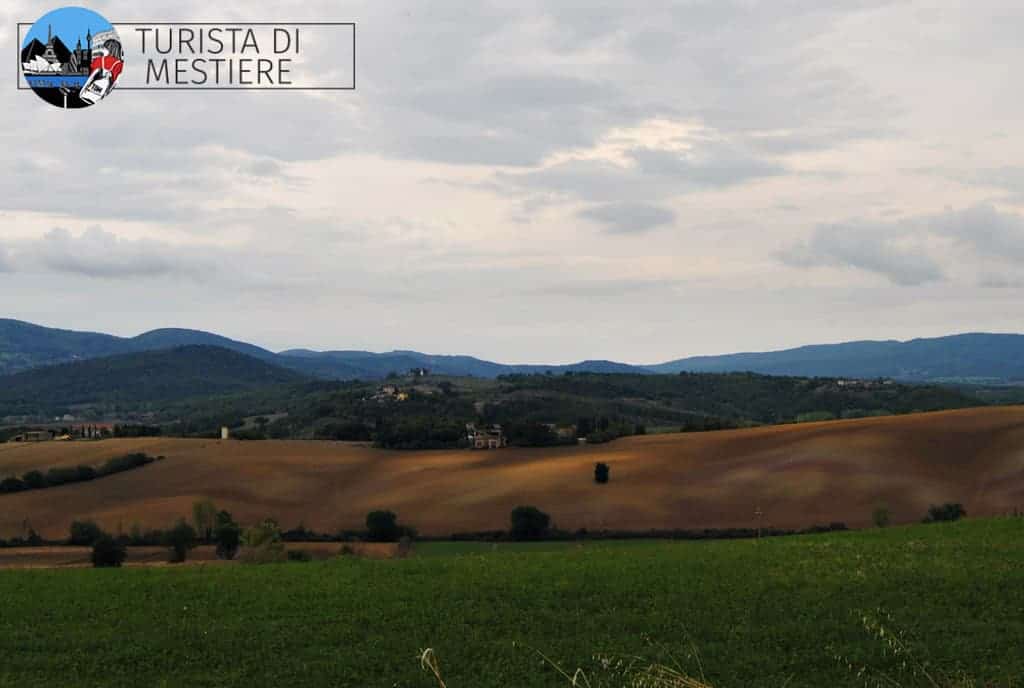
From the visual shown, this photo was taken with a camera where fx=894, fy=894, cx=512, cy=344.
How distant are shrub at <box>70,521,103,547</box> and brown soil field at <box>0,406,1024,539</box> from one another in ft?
5.81

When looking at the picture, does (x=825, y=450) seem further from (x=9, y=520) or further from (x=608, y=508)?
(x=9, y=520)

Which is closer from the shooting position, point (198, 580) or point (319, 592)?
point (319, 592)

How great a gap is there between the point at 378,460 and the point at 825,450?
50504 millimetres

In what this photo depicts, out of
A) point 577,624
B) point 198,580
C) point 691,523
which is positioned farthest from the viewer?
point 691,523

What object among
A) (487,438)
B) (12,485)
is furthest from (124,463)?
(487,438)

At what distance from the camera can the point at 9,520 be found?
8031 centimetres

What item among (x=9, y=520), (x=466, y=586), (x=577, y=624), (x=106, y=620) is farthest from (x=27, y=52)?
(x=9, y=520)

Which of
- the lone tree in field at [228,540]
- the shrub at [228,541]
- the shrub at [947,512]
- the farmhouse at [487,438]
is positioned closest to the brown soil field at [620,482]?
the shrub at [947,512]

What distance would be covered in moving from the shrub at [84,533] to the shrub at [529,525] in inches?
1316

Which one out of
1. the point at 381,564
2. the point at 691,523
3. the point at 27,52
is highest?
the point at 27,52

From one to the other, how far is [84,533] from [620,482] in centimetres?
4801

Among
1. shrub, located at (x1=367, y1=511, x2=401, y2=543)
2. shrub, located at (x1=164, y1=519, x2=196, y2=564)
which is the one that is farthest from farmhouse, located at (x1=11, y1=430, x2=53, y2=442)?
shrub, located at (x1=367, y1=511, x2=401, y2=543)

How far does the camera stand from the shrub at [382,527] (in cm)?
7494

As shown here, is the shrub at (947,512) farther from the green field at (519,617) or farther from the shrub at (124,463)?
the shrub at (124,463)
